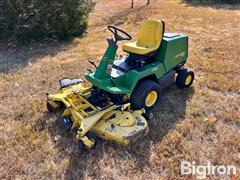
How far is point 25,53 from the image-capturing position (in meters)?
6.67

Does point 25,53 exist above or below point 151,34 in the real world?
below

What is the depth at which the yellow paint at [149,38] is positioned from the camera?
13.4ft

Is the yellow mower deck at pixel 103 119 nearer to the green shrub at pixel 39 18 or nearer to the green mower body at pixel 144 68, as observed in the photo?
the green mower body at pixel 144 68

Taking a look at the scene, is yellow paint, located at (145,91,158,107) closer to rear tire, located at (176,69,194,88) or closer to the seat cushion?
the seat cushion

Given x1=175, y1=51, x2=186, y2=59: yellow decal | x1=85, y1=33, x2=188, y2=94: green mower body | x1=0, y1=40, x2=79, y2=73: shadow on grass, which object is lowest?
x1=0, y1=40, x2=79, y2=73: shadow on grass

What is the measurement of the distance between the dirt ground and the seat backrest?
92cm

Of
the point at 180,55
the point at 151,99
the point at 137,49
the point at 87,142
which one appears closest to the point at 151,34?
the point at 137,49

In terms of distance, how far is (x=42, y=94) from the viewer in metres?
4.71

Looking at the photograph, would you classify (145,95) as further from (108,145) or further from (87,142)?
(87,142)

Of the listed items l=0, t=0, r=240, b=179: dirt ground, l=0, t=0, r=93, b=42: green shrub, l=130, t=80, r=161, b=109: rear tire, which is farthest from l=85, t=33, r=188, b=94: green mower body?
l=0, t=0, r=93, b=42: green shrub

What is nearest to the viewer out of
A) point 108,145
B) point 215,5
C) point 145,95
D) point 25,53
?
point 108,145

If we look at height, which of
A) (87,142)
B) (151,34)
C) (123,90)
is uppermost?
(151,34)

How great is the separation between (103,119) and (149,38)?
1.49m

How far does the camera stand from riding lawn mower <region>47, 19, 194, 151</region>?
333 centimetres
